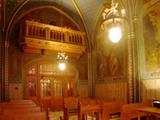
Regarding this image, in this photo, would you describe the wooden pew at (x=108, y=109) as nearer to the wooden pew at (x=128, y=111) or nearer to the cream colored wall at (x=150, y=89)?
the wooden pew at (x=128, y=111)

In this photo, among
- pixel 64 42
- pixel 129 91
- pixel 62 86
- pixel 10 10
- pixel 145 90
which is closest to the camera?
A: pixel 145 90

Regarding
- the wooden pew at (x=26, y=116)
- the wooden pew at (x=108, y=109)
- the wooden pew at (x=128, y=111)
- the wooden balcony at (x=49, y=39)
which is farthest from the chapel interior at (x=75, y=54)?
the wooden pew at (x=26, y=116)

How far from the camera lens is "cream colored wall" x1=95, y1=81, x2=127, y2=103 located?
10.3 m

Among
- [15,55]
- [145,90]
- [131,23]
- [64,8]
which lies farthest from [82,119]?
[64,8]

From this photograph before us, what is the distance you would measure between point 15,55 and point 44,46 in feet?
5.93

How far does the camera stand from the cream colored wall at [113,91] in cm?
1032

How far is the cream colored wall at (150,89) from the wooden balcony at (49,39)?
16.5 feet

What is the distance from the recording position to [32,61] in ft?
39.6

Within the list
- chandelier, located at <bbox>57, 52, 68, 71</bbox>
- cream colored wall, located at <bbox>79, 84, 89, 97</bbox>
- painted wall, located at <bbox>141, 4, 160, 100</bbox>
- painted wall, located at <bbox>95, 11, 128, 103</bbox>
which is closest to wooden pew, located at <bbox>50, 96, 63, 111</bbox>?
cream colored wall, located at <bbox>79, 84, 89, 97</bbox>

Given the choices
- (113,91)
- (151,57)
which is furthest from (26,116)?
(113,91)

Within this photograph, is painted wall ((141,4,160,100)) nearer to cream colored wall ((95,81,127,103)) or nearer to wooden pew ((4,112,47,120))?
cream colored wall ((95,81,127,103))

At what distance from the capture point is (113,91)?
11.2 metres

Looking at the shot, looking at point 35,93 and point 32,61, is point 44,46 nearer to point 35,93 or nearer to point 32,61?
point 32,61

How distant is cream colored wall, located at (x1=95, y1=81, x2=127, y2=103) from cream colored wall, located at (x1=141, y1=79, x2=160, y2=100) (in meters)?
1.34
